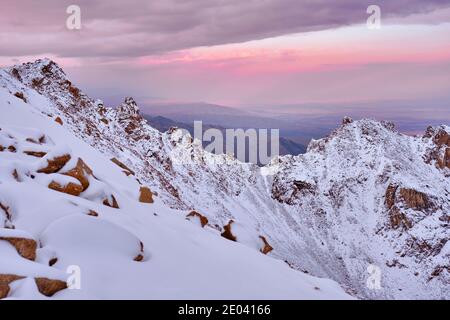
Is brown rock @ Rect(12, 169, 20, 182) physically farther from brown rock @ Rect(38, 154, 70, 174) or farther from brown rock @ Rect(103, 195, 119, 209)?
brown rock @ Rect(103, 195, 119, 209)

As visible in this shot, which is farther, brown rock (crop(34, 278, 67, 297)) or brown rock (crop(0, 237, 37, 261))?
brown rock (crop(0, 237, 37, 261))

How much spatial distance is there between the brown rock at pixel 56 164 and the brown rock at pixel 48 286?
29.7 feet

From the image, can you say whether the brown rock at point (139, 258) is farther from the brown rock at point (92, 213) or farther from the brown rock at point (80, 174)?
the brown rock at point (80, 174)

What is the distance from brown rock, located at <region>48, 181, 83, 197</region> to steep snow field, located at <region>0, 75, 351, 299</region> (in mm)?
45

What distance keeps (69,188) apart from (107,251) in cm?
527

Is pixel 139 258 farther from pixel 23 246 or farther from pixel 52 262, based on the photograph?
pixel 23 246

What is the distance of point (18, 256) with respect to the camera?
37.7ft

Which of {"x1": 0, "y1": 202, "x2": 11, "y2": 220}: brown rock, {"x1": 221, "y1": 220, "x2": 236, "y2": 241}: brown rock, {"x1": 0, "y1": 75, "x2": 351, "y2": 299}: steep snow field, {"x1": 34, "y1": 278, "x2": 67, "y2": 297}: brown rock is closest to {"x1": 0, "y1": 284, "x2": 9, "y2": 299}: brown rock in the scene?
{"x1": 0, "y1": 75, "x2": 351, "y2": 299}: steep snow field

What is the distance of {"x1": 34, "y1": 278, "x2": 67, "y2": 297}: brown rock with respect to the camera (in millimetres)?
10609

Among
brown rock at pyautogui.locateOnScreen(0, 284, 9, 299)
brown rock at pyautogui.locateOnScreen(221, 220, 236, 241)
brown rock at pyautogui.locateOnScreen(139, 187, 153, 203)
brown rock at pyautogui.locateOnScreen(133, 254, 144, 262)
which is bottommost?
brown rock at pyautogui.locateOnScreen(221, 220, 236, 241)

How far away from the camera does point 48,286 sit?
10711mm

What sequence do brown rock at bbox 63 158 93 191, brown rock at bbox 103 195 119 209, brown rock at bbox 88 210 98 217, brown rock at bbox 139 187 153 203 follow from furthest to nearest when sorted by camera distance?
brown rock at bbox 139 187 153 203 → brown rock at bbox 63 158 93 191 → brown rock at bbox 103 195 119 209 → brown rock at bbox 88 210 98 217
